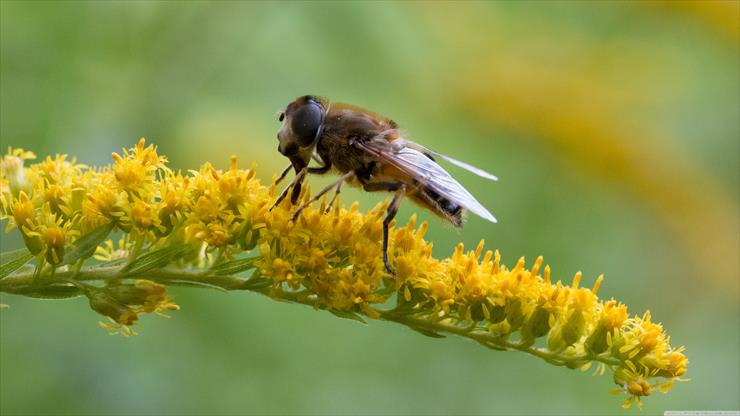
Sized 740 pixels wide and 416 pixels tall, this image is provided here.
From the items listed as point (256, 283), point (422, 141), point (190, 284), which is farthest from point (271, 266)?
point (422, 141)

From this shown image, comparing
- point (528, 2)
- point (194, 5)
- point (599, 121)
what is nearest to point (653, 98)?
point (599, 121)

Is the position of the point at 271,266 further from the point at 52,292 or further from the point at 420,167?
the point at 420,167

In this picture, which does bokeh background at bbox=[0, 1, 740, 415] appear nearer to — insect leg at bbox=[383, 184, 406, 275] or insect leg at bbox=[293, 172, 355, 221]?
insect leg at bbox=[383, 184, 406, 275]

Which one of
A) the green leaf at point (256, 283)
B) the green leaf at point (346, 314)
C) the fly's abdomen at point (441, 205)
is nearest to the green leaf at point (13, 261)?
the green leaf at point (256, 283)

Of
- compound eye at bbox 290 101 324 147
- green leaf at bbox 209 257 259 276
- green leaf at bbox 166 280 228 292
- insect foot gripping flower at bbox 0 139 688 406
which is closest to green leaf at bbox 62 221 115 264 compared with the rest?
insect foot gripping flower at bbox 0 139 688 406

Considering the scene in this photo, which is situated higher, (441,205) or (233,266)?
(441,205)

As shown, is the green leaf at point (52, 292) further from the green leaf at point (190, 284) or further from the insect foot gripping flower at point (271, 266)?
the green leaf at point (190, 284)
